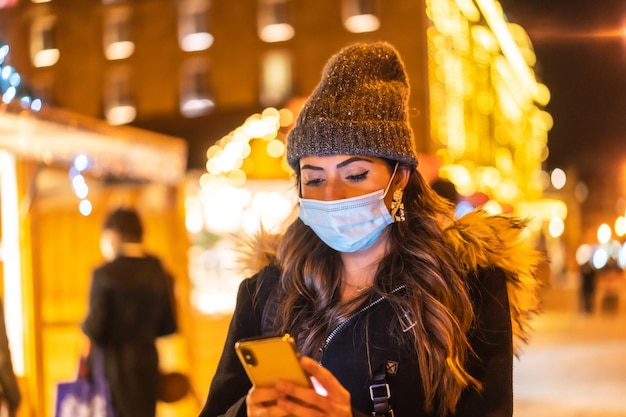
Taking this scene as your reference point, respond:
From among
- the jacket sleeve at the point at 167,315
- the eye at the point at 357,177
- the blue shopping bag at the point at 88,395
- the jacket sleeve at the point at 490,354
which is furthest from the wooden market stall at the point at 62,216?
the jacket sleeve at the point at 490,354

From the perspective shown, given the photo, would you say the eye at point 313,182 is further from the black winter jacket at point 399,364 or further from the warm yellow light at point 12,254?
the warm yellow light at point 12,254

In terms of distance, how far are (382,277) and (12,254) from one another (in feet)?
16.0

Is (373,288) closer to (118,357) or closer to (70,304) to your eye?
(118,357)

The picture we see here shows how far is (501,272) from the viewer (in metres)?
2.28

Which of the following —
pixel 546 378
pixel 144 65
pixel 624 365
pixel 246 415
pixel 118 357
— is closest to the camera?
pixel 246 415

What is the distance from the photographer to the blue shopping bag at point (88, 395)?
18.9 ft

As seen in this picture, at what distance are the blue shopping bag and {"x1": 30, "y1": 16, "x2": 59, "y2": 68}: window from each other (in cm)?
2483

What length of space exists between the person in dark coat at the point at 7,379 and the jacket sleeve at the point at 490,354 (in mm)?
3533

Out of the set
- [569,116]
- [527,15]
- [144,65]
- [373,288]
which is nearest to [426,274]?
[373,288]

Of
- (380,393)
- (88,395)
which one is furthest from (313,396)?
(88,395)

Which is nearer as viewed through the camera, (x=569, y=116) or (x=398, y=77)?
(x=398, y=77)

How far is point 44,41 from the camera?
2933 centimetres

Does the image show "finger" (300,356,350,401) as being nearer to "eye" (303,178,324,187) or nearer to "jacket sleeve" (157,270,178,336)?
"eye" (303,178,324,187)

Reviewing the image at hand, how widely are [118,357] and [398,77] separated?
14.2 ft
